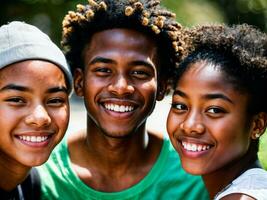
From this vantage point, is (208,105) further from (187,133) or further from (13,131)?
(13,131)

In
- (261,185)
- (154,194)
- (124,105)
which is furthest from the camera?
(154,194)

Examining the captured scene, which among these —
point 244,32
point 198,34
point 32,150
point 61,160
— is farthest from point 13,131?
point 244,32

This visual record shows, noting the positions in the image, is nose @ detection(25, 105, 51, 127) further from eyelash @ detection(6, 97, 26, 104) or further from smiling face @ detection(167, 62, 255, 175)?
smiling face @ detection(167, 62, 255, 175)

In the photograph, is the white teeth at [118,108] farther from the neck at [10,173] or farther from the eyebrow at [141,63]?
the neck at [10,173]

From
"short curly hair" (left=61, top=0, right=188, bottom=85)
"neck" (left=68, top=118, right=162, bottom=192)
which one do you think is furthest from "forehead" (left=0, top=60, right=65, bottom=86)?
"neck" (left=68, top=118, right=162, bottom=192)

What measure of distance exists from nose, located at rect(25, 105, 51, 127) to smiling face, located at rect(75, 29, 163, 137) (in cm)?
62

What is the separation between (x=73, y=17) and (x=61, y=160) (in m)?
1.03

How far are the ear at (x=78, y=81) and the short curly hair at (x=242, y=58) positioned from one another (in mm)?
934

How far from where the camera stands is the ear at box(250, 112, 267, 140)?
→ 10.7ft

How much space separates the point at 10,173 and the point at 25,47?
2.61 feet

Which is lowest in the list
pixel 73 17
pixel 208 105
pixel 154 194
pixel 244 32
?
pixel 154 194

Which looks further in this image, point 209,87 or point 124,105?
point 124,105

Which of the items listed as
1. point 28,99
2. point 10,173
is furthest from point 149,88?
point 10,173

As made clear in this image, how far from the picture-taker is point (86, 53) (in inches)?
161
